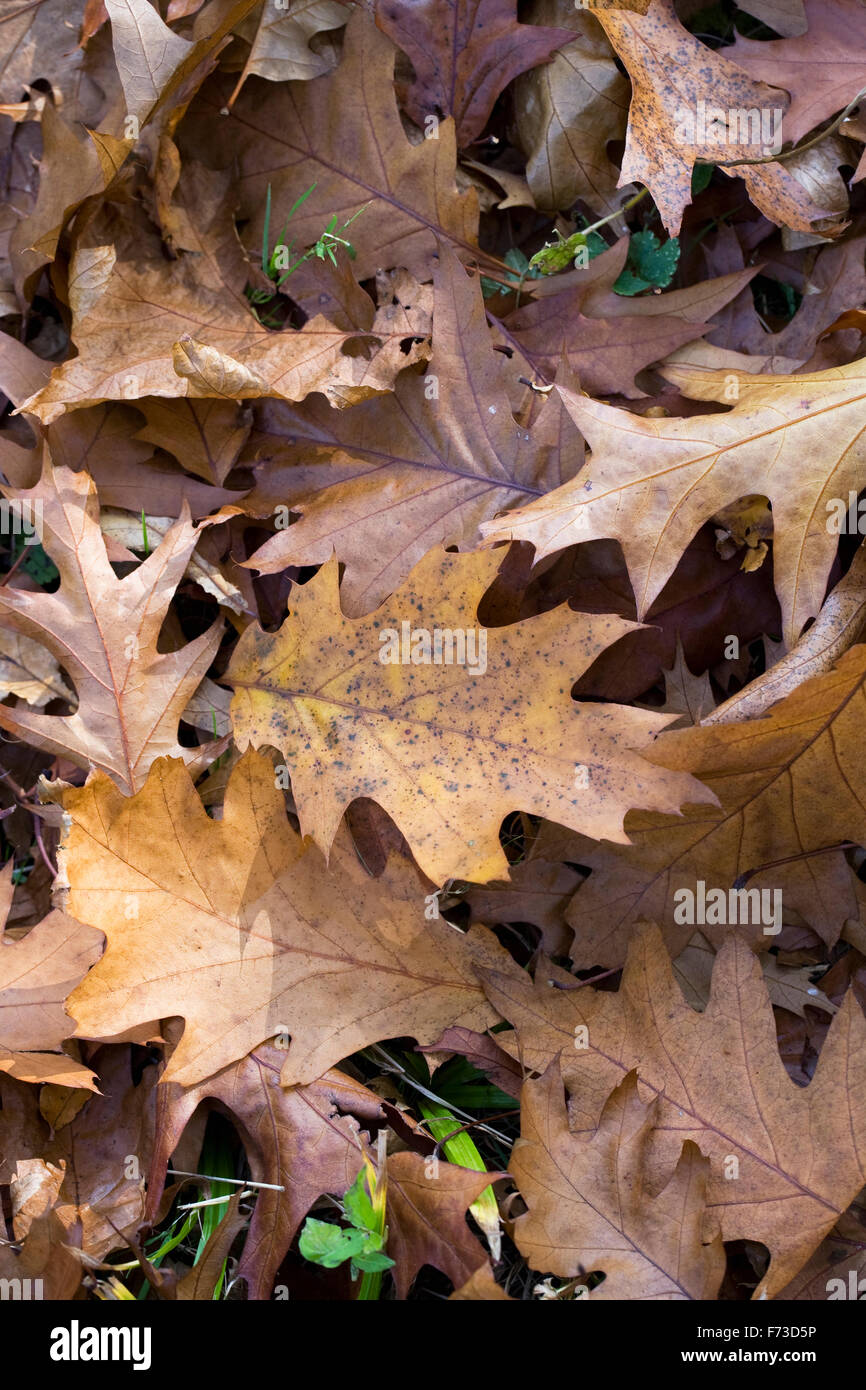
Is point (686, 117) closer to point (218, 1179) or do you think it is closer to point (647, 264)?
point (647, 264)

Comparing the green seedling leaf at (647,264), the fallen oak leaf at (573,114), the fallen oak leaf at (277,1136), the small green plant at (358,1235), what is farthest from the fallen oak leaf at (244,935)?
the fallen oak leaf at (573,114)

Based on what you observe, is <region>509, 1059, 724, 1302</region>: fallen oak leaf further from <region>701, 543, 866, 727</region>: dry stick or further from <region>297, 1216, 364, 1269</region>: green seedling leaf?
<region>701, 543, 866, 727</region>: dry stick

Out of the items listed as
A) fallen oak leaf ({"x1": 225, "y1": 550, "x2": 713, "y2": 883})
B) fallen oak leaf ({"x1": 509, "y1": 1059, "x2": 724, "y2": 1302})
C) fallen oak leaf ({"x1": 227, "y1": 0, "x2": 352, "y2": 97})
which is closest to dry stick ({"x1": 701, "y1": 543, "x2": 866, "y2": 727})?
fallen oak leaf ({"x1": 225, "y1": 550, "x2": 713, "y2": 883})

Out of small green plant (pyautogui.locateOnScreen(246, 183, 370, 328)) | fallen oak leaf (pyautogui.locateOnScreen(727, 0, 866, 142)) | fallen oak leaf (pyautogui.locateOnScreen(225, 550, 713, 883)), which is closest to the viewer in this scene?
fallen oak leaf (pyautogui.locateOnScreen(225, 550, 713, 883))

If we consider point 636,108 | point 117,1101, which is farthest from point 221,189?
point 117,1101

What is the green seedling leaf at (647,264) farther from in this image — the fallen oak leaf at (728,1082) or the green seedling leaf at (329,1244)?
the green seedling leaf at (329,1244)

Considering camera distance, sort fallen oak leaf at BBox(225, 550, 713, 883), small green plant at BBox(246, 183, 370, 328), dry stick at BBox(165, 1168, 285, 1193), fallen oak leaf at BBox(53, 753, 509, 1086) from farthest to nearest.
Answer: small green plant at BBox(246, 183, 370, 328) < dry stick at BBox(165, 1168, 285, 1193) < fallen oak leaf at BBox(53, 753, 509, 1086) < fallen oak leaf at BBox(225, 550, 713, 883)

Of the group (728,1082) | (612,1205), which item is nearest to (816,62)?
(728,1082)

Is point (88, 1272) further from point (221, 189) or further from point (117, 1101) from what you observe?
point (221, 189)
